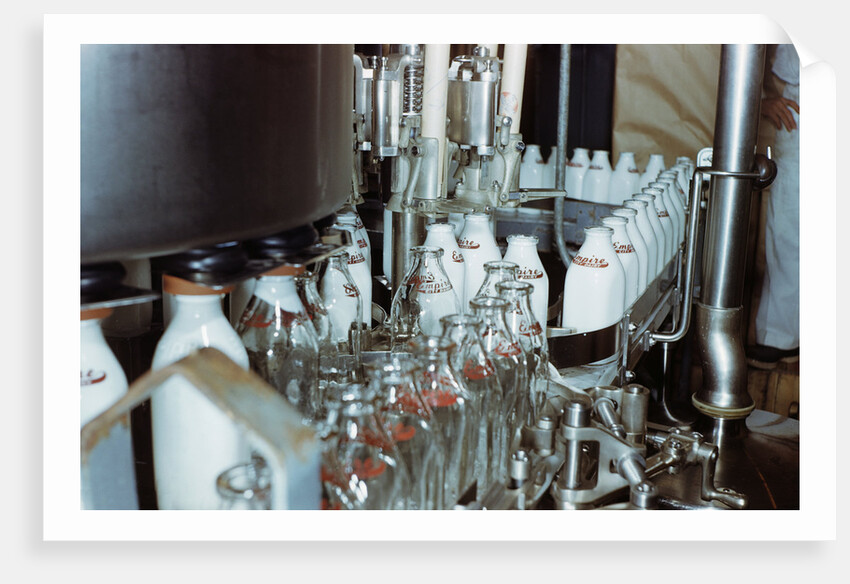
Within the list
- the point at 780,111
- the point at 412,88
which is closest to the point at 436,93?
the point at 412,88

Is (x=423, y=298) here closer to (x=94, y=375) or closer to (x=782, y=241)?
(x=94, y=375)

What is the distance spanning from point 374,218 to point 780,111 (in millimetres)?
1589

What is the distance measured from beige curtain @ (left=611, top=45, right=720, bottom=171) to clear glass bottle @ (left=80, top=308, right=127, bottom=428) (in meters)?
2.54

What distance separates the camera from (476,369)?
0.99m

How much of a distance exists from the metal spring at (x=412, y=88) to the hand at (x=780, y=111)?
1673 millimetres

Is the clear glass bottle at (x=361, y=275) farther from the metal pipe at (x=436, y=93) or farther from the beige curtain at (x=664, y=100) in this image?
the beige curtain at (x=664, y=100)

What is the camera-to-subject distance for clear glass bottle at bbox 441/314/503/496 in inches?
38.1

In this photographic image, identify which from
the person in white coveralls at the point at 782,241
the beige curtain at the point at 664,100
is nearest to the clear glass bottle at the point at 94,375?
the person in white coveralls at the point at 782,241

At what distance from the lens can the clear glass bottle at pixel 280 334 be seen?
39.4 inches

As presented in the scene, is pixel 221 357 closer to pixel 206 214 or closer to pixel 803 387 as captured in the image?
pixel 206 214

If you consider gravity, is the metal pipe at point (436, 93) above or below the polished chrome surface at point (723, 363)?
above

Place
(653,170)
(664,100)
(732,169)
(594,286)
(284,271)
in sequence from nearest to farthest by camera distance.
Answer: (284,271) → (594,286) → (732,169) → (653,170) → (664,100)

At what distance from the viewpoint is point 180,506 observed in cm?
88

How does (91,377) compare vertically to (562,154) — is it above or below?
below
